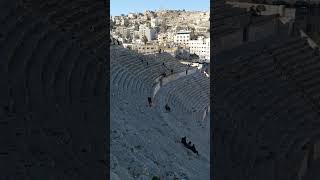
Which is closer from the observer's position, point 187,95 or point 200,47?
point 187,95

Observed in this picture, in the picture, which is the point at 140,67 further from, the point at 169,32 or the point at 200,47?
the point at 169,32
